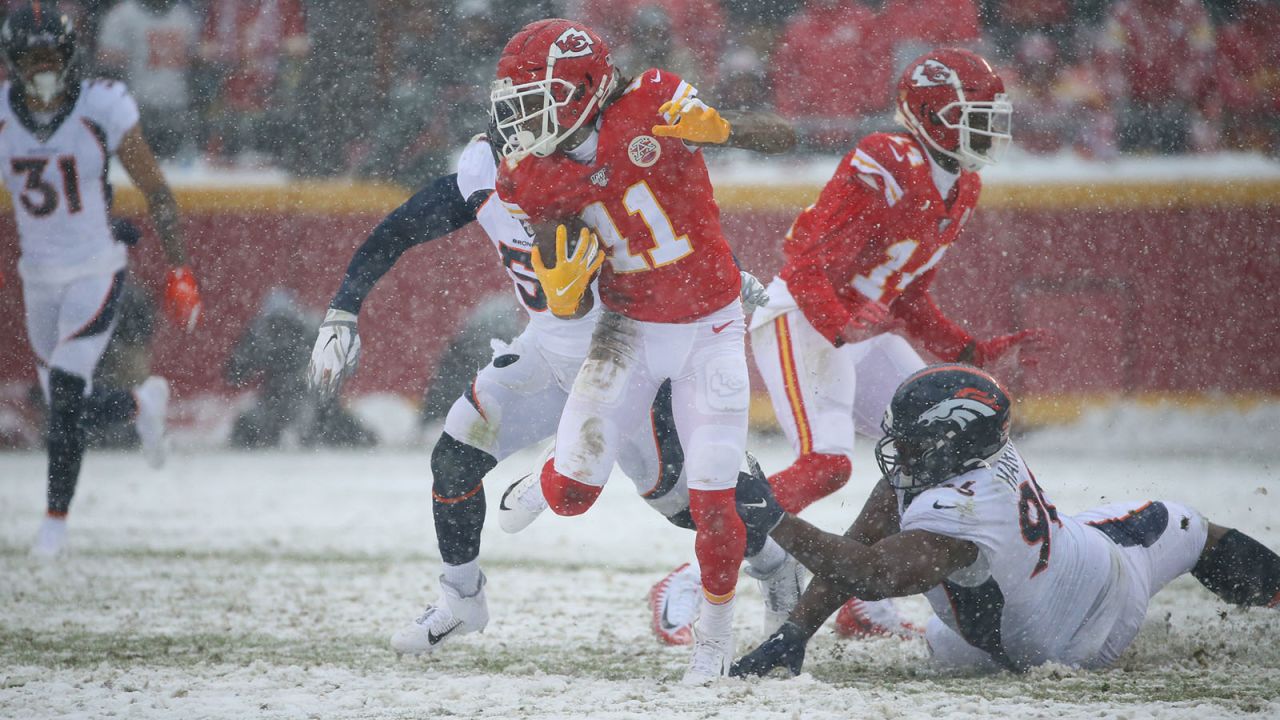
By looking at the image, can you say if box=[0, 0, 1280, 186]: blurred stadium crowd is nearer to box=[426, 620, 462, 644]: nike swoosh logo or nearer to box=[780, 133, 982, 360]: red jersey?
box=[780, 133, 982, 360]: red jersey

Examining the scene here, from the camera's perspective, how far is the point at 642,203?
385 centimetres

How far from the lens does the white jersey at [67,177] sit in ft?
21.0

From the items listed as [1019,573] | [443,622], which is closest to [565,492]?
[443,622]

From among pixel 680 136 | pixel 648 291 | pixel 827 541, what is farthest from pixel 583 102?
pixel 827 541

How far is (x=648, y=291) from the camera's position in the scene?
391 centimetres

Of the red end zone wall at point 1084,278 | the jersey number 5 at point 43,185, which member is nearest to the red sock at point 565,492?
the jersey number 5 at point 43,185

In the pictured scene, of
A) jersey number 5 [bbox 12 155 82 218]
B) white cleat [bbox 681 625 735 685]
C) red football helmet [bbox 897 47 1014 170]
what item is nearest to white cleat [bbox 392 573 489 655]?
white cleat [bbox 681 625 735 685]

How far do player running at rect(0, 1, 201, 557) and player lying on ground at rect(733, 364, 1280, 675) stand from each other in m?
3.66

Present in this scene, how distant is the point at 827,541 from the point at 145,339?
773 centimetres

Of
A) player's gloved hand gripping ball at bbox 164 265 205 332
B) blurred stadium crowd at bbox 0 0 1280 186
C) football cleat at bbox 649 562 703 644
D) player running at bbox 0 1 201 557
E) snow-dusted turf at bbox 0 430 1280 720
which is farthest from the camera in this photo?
blurred stadium crowd at bbox 0 0 1280 186

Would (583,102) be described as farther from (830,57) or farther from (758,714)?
(830,57)

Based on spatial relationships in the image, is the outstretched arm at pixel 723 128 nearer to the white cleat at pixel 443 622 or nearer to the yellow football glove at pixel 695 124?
the yellow football glove at pixel 695 124

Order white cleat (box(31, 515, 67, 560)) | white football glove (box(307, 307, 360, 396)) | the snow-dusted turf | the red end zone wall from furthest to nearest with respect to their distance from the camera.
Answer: the red end zone wall < white cleat (box(31, 515, 67, 560)) < white football glove (box(307, 307, 360, 396)) < the snow-dusted turf

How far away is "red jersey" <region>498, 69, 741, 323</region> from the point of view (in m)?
3.82
